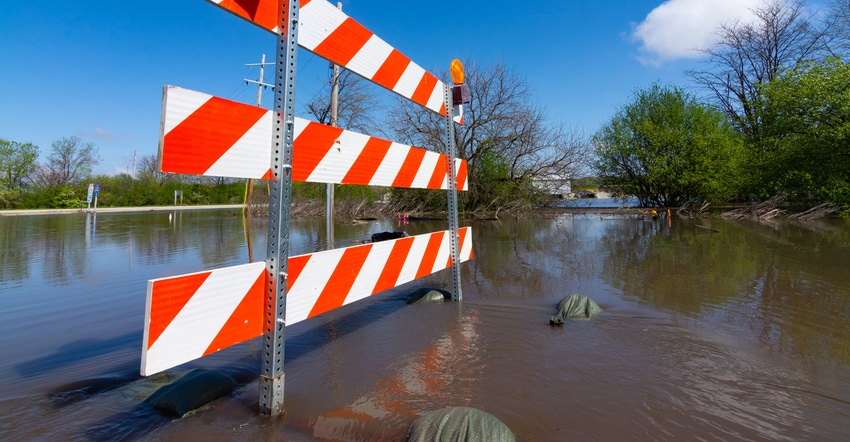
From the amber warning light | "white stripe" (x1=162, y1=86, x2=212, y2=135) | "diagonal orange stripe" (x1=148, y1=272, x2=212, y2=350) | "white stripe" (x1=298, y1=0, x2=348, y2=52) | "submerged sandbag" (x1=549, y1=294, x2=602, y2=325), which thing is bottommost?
"submerged sandbag" (x1=549, y1=294, x2=602, y2=325)

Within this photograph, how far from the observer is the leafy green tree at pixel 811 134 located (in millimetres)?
15172

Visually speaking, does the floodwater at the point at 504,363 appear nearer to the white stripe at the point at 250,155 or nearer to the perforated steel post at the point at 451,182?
the perforated steel post at the point at 451,182

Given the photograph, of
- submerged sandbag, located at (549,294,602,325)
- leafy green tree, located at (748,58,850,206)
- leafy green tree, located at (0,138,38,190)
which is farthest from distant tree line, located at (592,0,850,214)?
leafy green tree, located at (0,138,38,190)

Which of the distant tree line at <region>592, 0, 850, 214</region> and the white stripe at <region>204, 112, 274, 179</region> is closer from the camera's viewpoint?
the white stripe at <region>204, 112, 274, 179</region>

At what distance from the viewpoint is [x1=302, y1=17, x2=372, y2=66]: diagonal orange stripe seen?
2.78 m

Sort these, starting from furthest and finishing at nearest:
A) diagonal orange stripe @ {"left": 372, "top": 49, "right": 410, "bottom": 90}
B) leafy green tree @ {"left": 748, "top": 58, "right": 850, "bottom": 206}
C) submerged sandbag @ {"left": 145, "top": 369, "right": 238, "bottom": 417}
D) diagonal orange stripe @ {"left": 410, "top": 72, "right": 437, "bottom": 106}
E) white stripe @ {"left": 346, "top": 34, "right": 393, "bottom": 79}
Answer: leafy green tree @ {"left": 748, "top": 58, "right": 850, "bottom": 206} < diagonal orange stripe @ {"left": 410, "top": 72, "right": 437, "bottom": 106} < diagonal orange stripe @ {"left": 372, "top": 49, "right": 410, "bottom": 90} < white stripe @ {"left": 346, "top": 34, "right": 393, "bottom": 79} < submerged sandbag @ {"left": 145, "top": 369, "right": 238, "bottom": 417}

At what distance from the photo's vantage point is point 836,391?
250 centimetres

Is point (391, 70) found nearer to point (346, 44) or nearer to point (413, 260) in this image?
point (346, 44)

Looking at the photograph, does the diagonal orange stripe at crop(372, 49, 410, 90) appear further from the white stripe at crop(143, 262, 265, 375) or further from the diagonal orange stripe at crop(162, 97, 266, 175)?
the white stripe at crop(143, 262, 265, 375)

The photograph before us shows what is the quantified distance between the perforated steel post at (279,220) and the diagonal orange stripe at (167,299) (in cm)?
41

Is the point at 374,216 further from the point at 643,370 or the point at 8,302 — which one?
the point at 643,370

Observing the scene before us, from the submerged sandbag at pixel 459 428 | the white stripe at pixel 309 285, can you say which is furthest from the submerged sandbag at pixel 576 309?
the white stripe at pixel 309 285

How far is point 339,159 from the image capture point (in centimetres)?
281

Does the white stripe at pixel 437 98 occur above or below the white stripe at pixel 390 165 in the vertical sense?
above
